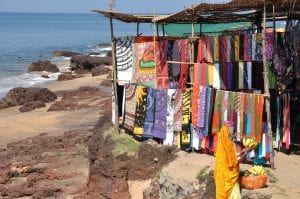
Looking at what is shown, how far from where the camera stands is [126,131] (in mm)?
12836

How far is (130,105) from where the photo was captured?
12508mm

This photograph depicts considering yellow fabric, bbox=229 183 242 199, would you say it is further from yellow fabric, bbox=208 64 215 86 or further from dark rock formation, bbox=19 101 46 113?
dark rock formation, bbox=19 101 46 113

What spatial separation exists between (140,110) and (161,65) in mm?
1170

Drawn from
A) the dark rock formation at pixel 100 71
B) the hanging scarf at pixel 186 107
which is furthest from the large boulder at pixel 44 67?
the hanging scarf at pixel 186 107

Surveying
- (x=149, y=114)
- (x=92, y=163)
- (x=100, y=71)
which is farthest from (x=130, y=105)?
(x=100, y=71)

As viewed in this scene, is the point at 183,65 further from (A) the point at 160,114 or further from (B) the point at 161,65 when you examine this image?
(A) the point at 160,114

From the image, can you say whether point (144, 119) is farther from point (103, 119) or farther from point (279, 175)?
point (279, 175)

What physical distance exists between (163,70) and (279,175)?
12.4 ft

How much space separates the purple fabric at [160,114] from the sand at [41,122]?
323 inches

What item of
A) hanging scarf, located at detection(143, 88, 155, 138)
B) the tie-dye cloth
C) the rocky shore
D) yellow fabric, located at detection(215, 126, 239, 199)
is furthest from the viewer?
the tie-dye cloth

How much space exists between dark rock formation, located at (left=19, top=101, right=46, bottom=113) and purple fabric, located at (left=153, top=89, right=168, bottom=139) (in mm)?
13529

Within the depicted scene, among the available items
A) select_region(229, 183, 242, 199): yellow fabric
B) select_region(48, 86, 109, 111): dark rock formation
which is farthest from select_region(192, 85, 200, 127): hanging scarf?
select_region(48, 86, 109, 111): dark rock formation

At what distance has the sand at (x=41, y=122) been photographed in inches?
771

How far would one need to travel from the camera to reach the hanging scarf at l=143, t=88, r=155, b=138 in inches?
468
